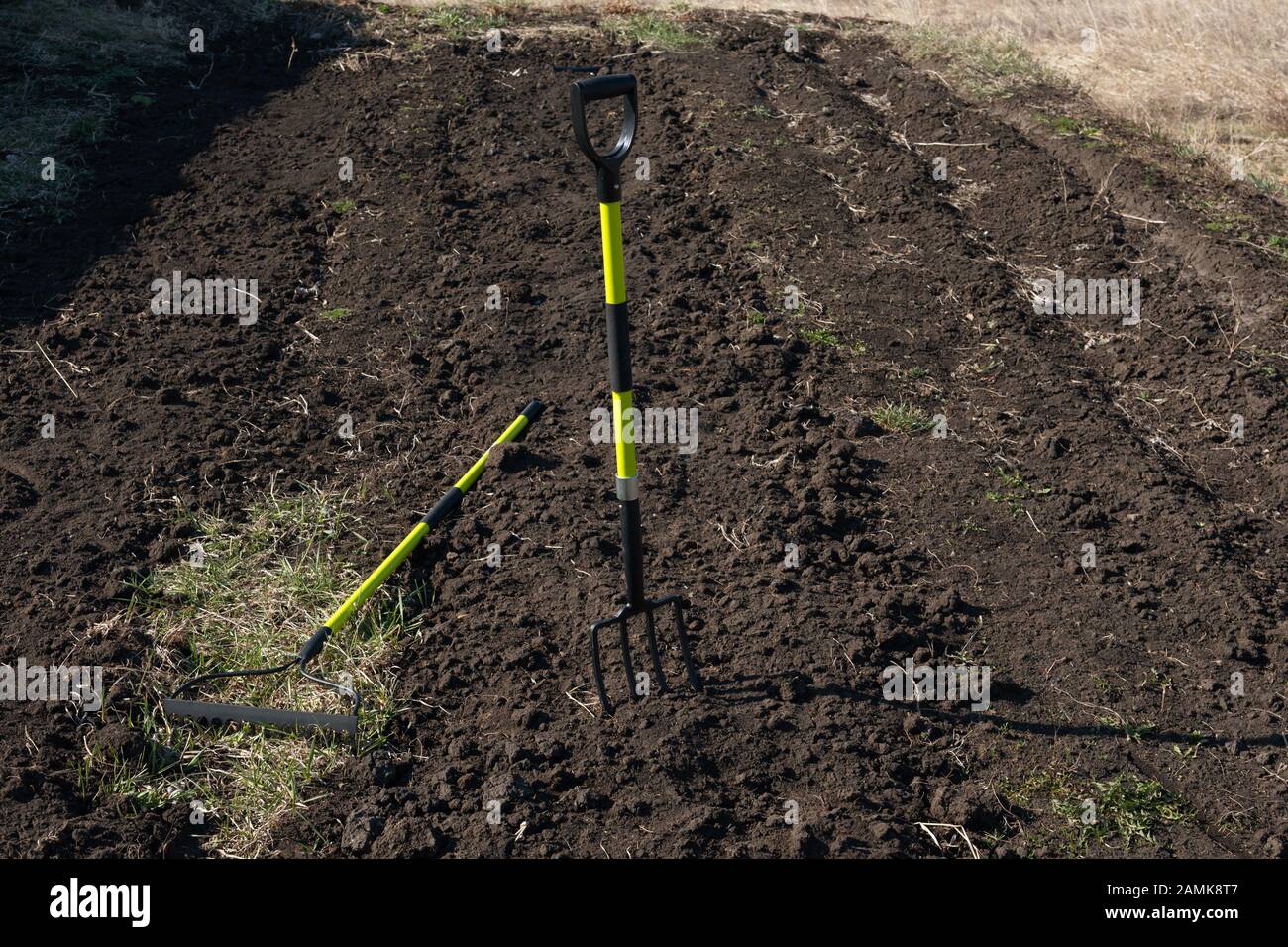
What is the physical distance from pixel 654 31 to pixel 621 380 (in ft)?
25.0

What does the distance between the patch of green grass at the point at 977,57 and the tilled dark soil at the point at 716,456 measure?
86cm

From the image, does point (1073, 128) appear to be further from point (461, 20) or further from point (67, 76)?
point (67, 76)

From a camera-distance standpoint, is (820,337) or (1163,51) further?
(1163,51)

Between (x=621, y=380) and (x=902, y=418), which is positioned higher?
(x=621, y=380)

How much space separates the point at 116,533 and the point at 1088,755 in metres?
3.96

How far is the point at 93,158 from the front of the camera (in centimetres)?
781

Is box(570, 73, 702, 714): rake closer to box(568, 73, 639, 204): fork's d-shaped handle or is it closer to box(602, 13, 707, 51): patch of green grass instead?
box(568, 73, 639, 204): fork's d-shaped handle

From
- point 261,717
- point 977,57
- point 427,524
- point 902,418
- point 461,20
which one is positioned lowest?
point 261,717

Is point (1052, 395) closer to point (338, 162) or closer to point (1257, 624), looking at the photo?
point (1257, 624)

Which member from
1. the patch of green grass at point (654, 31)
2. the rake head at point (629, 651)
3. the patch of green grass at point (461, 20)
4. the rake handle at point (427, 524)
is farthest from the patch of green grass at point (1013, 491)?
the patch of green grass at point (461, 20)

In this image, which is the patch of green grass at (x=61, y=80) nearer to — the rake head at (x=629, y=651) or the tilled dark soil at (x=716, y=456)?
the tilled dark soil at (x=716, y=456)

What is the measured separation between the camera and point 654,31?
10.2 m

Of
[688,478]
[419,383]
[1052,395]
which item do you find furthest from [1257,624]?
[419,383]

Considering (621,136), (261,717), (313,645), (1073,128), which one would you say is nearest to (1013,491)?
(621,136)
